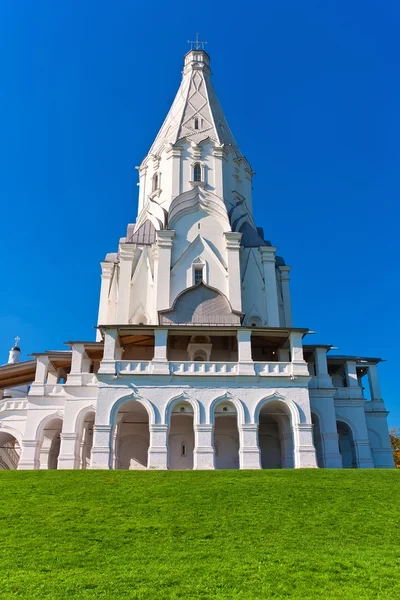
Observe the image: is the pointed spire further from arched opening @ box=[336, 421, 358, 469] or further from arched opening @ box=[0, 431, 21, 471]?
arched opening @ box=[0, 431, 21, 471]

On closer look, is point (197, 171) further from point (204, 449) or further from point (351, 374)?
point (204, 449)

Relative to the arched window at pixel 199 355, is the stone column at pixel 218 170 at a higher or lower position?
higher

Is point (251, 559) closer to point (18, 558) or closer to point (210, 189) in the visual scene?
point (18, 558)

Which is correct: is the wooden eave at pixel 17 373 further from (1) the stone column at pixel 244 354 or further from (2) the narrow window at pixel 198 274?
(1) the stone column at pixel 244 354

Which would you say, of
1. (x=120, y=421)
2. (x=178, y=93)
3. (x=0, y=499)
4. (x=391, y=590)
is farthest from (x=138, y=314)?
(x=391, y=590)

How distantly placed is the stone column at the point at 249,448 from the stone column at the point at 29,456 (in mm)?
8986

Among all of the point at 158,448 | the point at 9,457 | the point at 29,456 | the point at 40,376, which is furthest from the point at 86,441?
the point at 9,457

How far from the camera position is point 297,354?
21.2 meters

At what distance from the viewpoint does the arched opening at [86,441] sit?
22470 millimetres

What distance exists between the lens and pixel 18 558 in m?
9.09

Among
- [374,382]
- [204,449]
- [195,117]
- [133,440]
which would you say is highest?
[195,117]

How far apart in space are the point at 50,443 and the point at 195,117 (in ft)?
70.7

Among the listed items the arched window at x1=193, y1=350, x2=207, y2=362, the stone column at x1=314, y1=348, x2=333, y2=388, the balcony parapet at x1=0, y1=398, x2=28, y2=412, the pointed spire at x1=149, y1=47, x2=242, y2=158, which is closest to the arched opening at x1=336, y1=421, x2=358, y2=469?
the stone column at x1=314, y1=348, x2=333, y2=388

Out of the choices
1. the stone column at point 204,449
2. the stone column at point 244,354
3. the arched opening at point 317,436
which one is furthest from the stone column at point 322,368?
the stone column at point 204,449
